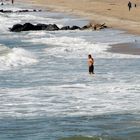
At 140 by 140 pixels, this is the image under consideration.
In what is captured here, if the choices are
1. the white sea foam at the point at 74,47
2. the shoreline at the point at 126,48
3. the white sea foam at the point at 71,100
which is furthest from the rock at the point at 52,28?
the white sea foam at the point at 71,100

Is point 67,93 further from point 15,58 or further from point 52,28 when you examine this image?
point 52,28

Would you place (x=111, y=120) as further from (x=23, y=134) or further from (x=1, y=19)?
(x=1, y=19)

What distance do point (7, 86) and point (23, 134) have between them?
737 centimetres

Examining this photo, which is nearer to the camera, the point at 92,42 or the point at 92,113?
the point at 92,113

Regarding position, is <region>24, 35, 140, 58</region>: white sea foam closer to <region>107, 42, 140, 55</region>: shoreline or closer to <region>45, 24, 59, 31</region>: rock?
<region>107, 42, 140, 55</region>: shoreline

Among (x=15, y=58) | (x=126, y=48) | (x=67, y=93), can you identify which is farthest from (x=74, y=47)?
(x=67, y=93)

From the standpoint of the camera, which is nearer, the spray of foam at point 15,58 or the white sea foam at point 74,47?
the spray of foam at point 15,58

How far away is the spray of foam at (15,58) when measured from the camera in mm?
29711

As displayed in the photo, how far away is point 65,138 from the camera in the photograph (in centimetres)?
1466

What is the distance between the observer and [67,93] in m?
20.5

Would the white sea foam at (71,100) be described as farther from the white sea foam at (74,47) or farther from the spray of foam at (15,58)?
the white sea foam at (74,47)

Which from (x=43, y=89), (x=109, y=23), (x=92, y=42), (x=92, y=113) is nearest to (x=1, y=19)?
(x=109, y=23)

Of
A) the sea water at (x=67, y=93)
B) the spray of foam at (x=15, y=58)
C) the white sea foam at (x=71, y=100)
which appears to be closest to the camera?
the sea water at (x=67, y=93)

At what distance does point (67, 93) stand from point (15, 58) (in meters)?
11.7
